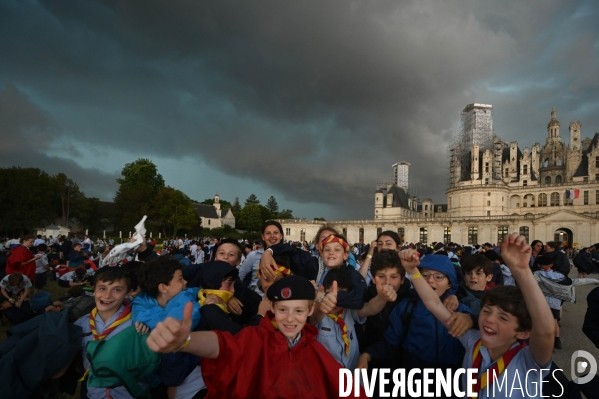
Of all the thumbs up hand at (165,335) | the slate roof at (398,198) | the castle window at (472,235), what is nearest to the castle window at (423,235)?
the castle window at (472,235)

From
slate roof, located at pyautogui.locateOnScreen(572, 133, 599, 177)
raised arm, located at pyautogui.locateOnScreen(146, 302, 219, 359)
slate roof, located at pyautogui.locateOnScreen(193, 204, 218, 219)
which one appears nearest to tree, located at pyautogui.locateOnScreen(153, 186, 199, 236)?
slate roof, located at pyautogui.locateOnScreen(193, 204, 218, 219)

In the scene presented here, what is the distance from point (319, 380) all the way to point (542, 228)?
60.3m

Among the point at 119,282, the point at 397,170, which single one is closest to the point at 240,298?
the point at 119,282

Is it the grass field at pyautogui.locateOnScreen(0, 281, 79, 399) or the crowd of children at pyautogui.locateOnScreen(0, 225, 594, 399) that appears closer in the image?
the crowd of children at pyautogui.locateOnScreen(0, 225, 594, 399)

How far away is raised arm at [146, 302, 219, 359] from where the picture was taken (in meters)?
1.54

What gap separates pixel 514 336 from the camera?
7.54 ft

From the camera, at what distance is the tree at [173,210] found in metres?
57.2

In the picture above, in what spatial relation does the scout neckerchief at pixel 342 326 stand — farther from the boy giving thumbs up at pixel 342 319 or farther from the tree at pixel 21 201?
the tree at pixel 21 201

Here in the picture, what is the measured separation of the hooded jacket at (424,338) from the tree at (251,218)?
77428 mm

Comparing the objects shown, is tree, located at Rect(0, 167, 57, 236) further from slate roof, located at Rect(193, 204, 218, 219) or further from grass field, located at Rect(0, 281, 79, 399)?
grass field, located at Rect(0, 281, 79, 399)

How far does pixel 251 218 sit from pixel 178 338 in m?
79.9

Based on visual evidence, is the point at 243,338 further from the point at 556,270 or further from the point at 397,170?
the point at 397,170

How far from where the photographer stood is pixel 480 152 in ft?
216

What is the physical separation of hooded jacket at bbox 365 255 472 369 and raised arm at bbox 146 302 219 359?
1.86 m
